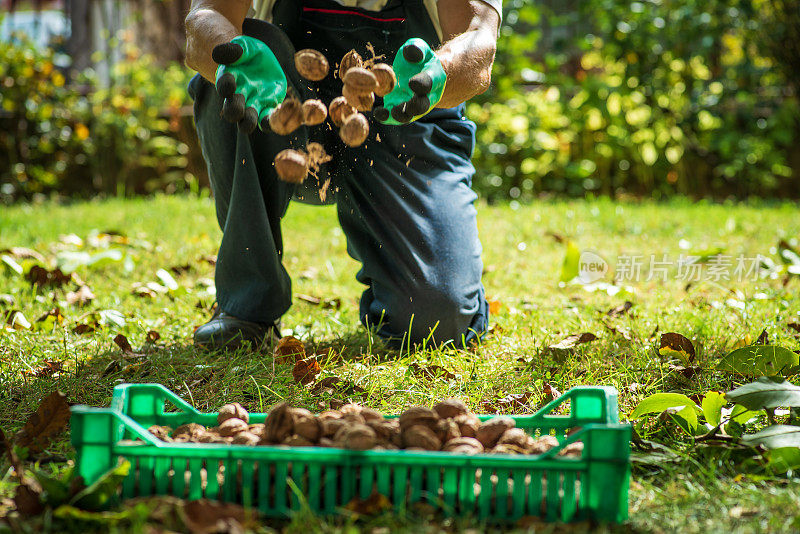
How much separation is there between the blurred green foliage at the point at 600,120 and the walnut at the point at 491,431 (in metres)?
3.59

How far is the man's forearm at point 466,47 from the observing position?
1.67 metres

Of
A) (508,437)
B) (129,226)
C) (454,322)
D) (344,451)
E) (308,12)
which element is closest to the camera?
(344,451)

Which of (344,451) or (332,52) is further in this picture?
(332,52)

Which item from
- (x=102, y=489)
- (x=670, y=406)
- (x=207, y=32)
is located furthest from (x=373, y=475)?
(x=207, y=32)

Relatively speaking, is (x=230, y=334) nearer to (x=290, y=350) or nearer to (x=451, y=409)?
(x=290, y=350)

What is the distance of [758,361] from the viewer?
1562mm

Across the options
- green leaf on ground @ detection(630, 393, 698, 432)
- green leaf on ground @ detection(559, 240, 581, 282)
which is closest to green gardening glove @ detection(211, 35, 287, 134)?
green leaf on ground @ detection(630, 393, 698, 432)

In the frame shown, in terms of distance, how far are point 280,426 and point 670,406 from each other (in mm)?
707

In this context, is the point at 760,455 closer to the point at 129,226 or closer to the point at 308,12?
the point at 308,12

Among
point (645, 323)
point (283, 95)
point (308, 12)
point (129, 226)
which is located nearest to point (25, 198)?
point (129, 226)

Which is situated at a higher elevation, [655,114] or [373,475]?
[655,114]

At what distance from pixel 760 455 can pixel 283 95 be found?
119cm

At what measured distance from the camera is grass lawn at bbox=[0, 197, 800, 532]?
1.26 meters

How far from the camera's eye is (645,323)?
6.61 ft
